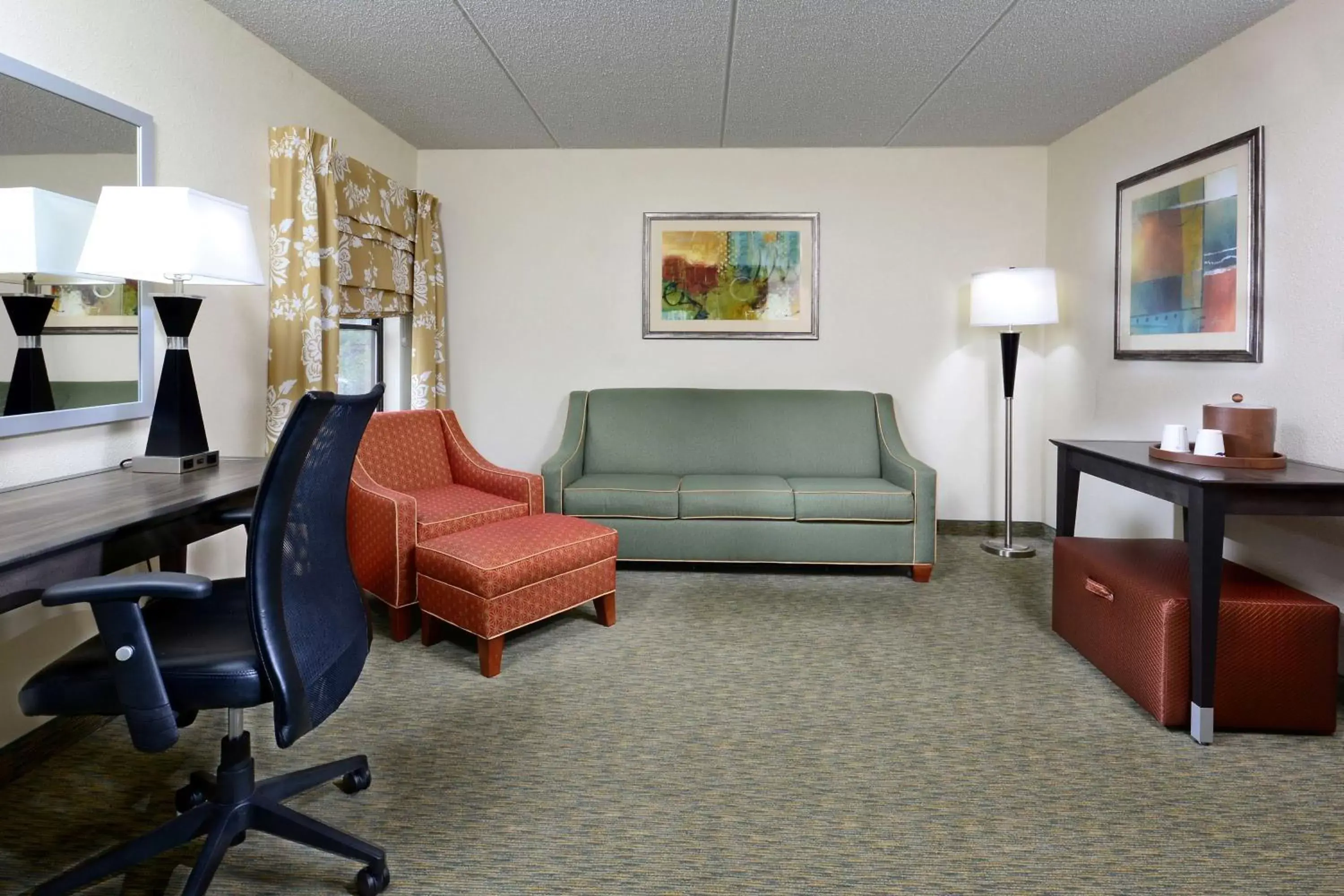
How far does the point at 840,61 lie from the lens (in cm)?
323

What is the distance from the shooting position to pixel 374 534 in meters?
2.97

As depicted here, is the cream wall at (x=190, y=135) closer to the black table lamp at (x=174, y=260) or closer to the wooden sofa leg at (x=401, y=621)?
the black table lamp at (x=174, y=260)

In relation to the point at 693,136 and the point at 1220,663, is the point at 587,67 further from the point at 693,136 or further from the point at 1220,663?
the point at 1220,663

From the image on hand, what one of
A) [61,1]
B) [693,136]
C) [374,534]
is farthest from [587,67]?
[374,534]

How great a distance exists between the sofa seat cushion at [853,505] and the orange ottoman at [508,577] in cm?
113

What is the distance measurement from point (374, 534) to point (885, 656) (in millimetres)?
1960

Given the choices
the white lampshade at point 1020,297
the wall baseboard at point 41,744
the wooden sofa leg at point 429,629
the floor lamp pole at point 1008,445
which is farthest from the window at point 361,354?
the floor lamp pole at point 1008,445

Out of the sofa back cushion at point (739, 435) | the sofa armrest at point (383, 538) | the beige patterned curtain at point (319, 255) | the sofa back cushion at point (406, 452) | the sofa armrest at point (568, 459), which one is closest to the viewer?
the sofa armrest at point (383, 538)

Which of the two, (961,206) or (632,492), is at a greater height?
(961,206)

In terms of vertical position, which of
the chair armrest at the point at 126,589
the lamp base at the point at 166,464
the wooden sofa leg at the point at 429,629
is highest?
the lamp base at the point at 166,464

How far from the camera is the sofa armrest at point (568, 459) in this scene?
3.89m

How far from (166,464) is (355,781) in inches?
41.6

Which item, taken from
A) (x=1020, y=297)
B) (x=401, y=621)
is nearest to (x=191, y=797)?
(x=401, y=621)

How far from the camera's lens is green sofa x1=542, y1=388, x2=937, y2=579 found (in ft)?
12.5
